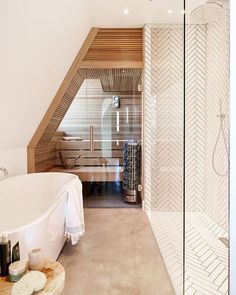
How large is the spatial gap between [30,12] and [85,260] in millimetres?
2347

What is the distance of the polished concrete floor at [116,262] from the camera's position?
6.71ft

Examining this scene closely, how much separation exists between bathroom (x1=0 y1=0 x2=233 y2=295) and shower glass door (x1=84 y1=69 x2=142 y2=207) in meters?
0.02

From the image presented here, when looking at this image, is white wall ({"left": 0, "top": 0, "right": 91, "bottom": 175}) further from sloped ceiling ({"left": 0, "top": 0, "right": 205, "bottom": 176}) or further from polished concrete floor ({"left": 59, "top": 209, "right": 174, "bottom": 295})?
polished concrete floor ({"left": 59, "top": 209, "right": 174, "bottom": 295})

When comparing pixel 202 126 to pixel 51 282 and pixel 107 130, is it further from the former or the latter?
pixel 51 282

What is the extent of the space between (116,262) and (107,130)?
273 cm

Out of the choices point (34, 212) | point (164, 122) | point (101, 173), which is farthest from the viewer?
point (101, 173)

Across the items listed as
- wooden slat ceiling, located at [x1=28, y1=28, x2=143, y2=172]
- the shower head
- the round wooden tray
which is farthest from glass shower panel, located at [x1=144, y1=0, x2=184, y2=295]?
the round wooden tray

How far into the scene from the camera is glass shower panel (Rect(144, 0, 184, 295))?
2.84 m

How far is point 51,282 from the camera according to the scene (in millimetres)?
1209

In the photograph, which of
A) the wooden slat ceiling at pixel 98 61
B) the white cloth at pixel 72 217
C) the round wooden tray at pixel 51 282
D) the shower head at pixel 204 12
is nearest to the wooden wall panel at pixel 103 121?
the wooden slat ceiling at pixel 98 61

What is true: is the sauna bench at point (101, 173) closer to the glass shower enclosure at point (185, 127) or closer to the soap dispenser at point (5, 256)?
the glass shower enclosure at point (185, 127)

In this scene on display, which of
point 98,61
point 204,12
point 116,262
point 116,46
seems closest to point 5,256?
point 116,262

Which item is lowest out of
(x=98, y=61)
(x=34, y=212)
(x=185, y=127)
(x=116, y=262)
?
(x=116, y=262)

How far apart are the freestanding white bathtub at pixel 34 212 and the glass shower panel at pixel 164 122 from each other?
1124 millimetres
